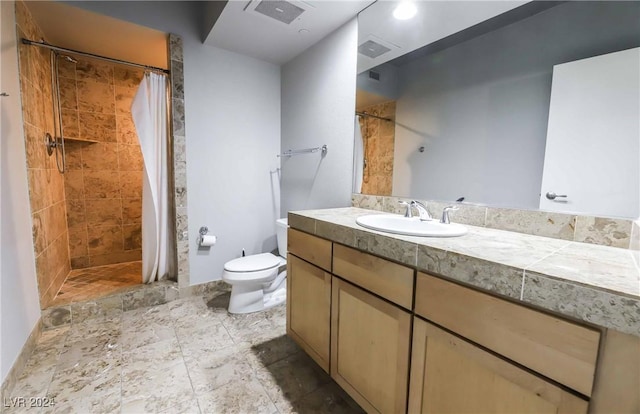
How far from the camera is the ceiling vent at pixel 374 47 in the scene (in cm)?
174

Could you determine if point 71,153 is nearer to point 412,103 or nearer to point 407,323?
point 412,103

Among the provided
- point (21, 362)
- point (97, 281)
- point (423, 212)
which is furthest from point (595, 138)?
point (97, 281)

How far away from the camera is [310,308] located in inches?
58.4

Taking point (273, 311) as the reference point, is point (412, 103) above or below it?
above

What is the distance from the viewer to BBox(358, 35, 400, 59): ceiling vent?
68.6 inches

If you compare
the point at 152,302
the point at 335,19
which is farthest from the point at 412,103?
the point at 152,302

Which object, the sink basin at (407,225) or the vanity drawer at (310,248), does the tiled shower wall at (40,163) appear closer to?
the vanity drawer at (310,248)

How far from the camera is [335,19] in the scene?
74.9 inches

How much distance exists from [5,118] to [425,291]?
7.38ft

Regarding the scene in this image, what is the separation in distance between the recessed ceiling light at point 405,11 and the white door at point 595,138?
868mm

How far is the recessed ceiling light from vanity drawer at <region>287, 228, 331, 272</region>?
144cm

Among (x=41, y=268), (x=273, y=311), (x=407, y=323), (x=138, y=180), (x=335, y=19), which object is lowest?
(x=273, y=311)

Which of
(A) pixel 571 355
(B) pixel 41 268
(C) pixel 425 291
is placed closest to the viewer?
(A) pixel 571 355

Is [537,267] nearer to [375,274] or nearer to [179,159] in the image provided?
[375,274]
